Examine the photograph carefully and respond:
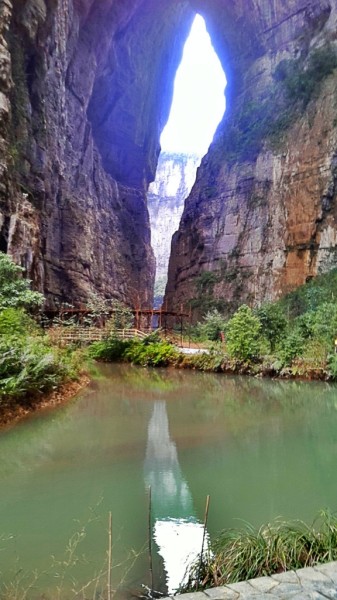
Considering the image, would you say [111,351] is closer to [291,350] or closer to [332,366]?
[291,350]

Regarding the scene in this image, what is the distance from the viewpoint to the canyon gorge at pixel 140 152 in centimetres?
2575

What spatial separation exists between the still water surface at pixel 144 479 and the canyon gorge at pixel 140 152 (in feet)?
50.3

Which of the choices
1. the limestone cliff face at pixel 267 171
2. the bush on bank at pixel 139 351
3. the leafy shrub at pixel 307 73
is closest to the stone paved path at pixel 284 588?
the bush on bank at pixel 139 351

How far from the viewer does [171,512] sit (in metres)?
4.16

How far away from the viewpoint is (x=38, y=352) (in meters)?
9.47

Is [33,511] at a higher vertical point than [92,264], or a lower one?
lower

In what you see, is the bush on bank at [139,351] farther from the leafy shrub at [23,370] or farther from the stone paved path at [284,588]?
the stone paved path at [284,588]

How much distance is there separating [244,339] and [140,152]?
36.7 m

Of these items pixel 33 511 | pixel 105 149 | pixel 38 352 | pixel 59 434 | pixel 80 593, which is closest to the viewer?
pixel 80 593

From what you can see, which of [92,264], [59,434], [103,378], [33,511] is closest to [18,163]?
[92,264]

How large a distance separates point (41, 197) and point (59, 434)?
913 inches

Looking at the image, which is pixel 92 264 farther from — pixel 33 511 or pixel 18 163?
pixel 33 511

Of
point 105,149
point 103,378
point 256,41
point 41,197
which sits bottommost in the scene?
point 103,378

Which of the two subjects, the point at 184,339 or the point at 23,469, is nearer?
the point at 23,469
